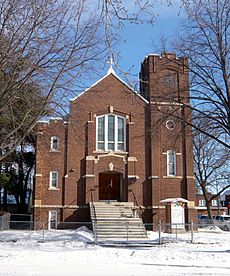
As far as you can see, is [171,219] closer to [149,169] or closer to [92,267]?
[149,169]

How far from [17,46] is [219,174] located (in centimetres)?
4187

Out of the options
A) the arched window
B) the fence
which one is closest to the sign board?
the fence

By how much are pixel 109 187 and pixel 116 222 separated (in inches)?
242

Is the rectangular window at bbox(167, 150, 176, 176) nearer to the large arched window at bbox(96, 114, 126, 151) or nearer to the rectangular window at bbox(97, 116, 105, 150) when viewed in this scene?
the large arched window at bbox(96, 114, 126, 151)

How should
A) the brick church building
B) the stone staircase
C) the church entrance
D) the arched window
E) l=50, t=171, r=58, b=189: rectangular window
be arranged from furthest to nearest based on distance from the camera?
the church entrance, the arched window, l=50, t=171, r=58, b=189: rectangular window, the brick church building, the stone staircase

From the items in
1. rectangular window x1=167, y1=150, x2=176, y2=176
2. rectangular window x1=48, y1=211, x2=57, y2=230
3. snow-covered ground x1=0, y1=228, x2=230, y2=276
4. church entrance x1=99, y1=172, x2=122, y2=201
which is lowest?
snow-covered ground x1=0, y1=228, x2=230, y2=276

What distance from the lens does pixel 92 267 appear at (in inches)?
587

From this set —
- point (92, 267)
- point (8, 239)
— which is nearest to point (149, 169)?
point (8, 239)

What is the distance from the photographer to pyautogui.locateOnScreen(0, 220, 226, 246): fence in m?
24.9

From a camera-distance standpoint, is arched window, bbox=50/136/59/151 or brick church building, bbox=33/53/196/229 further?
arched window, bbox=50/136/59/151

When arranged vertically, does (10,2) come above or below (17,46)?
above

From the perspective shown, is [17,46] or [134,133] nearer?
[17,46]

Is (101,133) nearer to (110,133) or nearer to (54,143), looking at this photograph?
(110,133)

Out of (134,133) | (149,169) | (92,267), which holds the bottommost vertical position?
(92,267)
